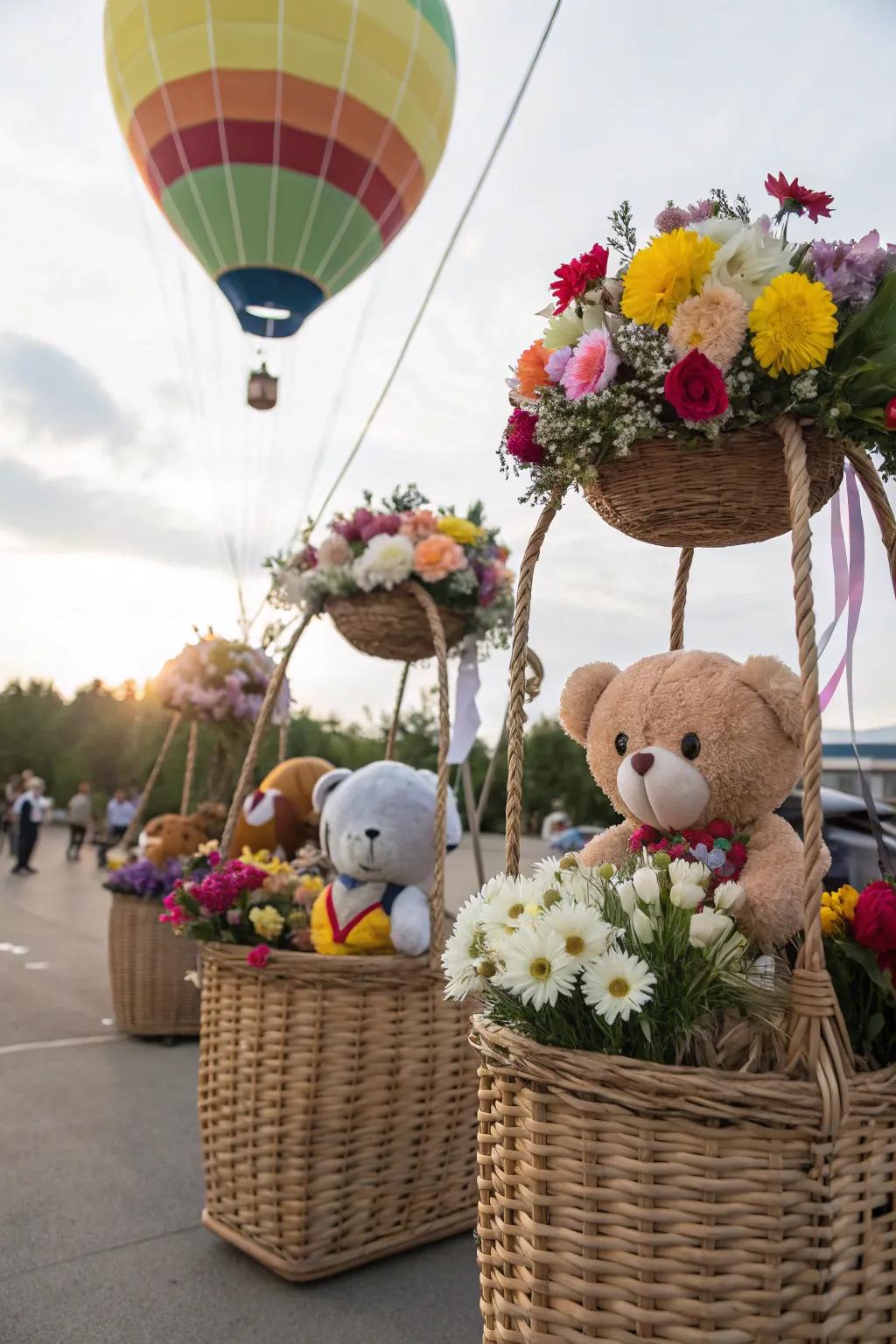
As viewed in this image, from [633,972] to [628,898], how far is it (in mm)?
128

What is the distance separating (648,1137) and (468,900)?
0.44 metres

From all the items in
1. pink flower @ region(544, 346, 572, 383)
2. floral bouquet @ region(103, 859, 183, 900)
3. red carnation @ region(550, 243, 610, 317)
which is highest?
red carnation @ region(550, 243, 610, 317)

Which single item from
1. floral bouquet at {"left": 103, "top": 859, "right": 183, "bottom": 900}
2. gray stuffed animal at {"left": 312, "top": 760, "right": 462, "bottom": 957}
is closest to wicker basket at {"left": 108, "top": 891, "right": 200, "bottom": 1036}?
floral bouquet at {"left": 103, "top": 859, "right": 183, "bottom": 900}

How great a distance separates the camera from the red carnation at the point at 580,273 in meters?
1.69

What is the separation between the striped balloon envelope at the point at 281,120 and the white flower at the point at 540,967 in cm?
521

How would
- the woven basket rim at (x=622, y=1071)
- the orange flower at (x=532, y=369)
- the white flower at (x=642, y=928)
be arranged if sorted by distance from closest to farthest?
the woven basket rim at (x=622, y=1071) < the white flower at (x=642, y=928) < the orange flower at (x=532, y=369)

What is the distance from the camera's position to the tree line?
521 inches

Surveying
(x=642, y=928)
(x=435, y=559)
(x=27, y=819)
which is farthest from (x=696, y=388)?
(x=27, y=819)

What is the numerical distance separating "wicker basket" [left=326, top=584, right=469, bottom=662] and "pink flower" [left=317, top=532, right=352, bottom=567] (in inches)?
4.4

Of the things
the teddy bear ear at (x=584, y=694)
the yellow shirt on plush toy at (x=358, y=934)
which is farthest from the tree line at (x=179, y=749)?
the teddy bear ear at (x=584, y=694)

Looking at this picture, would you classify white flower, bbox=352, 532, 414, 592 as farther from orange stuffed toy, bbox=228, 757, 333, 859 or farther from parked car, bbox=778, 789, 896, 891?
parked car, bbox=778, 789, 896, 891

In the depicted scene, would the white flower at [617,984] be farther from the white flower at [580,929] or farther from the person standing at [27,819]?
the person standing at [27,819]

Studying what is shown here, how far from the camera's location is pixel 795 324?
1.50m

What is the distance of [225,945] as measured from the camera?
2.64 metres
